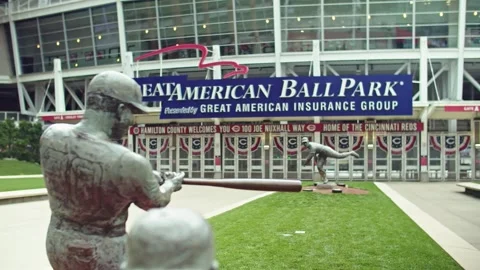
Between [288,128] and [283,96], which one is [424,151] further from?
[283,96]

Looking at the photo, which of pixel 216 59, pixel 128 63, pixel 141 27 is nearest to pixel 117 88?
pixel 216 59

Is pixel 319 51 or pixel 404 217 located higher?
pixel 319 51

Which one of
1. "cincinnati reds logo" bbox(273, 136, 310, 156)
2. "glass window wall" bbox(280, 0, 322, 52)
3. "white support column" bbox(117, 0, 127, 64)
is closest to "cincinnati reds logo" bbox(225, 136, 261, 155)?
"cincinnati reds logo" bbox(273, 136, 310, 156)

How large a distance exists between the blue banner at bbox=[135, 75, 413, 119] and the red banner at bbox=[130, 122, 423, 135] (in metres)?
2.68

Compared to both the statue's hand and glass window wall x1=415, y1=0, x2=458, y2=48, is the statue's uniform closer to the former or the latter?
the statue's hand

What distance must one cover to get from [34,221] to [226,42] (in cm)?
2821

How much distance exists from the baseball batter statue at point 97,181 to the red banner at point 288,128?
31702 millimetres

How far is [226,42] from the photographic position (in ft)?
130

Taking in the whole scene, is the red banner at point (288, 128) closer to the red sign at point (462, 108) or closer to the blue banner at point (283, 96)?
the red sign at point (462, 108)

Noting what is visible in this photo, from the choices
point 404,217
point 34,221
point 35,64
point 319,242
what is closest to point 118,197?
point 319,242

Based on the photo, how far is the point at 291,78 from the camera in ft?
105

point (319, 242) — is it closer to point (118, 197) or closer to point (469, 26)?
point (118, 197)

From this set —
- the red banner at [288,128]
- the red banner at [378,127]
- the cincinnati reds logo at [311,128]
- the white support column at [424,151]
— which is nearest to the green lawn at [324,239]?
the red banner at [378,127]

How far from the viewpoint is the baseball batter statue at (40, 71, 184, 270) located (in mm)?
2885
